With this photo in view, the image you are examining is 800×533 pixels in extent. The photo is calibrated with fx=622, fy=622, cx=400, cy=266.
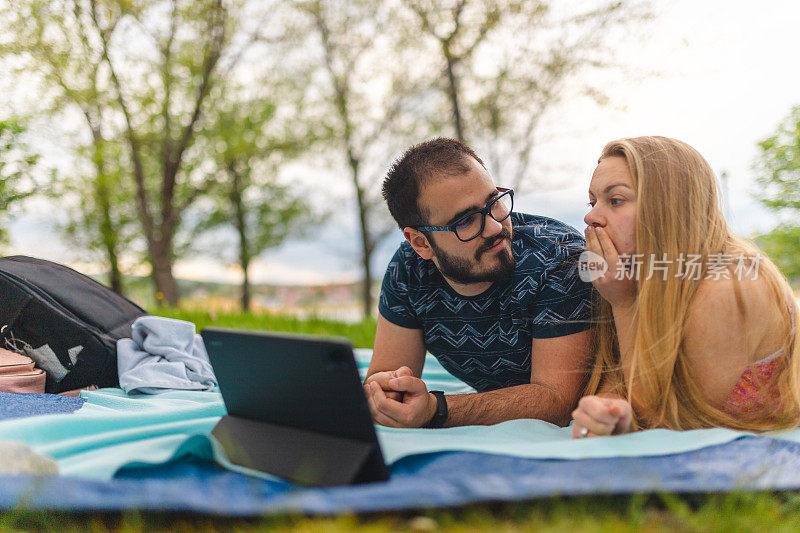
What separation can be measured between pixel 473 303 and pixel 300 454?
4.02ft

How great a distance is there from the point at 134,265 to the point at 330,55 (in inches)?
275

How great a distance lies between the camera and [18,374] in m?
A: 2.95

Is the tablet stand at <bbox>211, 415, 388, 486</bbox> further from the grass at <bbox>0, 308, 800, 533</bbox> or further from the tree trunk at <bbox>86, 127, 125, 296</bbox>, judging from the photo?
the tree trunk at <bbox>86, 127, 125, 296</bbox>

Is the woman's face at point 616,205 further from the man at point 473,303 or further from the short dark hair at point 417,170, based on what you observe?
the short dark hair at point 417,170

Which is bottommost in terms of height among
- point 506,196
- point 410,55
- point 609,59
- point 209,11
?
point 506,196

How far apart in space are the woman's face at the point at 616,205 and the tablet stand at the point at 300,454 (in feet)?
3.77

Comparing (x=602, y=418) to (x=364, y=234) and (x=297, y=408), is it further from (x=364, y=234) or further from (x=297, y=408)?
(x=364, y=234)

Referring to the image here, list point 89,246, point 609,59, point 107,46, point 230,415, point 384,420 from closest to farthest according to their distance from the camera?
point 230,415 → point 384,420 → point 609,59 → point 107,46 → point 89,246

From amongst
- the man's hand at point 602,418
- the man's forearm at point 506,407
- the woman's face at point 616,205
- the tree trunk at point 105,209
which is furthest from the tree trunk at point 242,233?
the man's hand at point 602,418

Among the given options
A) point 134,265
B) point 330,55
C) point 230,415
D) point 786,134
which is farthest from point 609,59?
point 134,265

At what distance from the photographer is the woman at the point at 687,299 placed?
194 cm

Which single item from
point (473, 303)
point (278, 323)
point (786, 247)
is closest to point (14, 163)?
point (278, 323)

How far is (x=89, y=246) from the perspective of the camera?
1413cm

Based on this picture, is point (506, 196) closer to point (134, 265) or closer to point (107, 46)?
point (107, 46)
